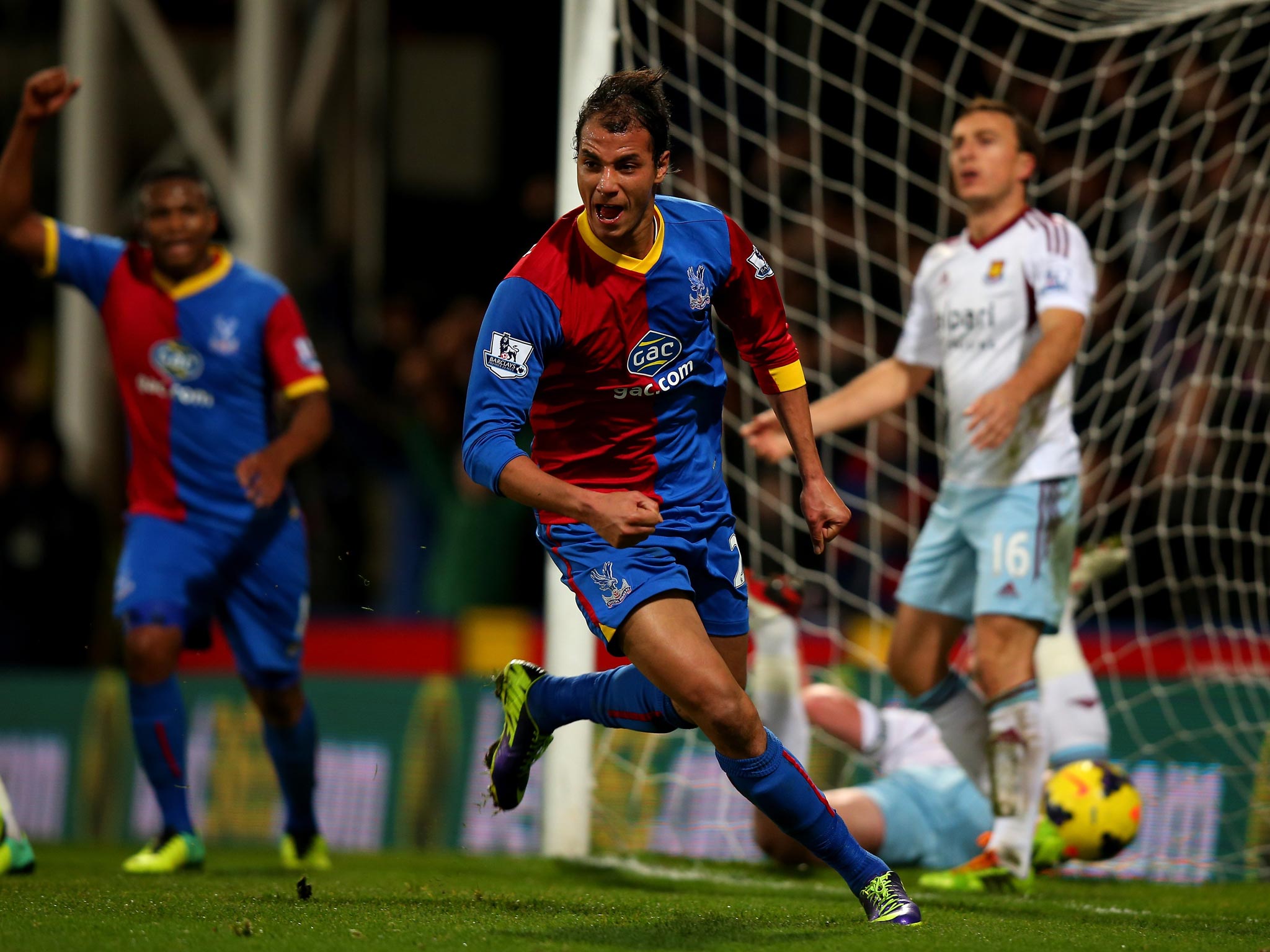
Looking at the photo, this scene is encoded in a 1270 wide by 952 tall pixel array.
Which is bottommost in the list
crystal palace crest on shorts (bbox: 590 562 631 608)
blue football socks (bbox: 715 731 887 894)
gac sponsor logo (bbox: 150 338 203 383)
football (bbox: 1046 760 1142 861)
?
football (bbox: 1046 760 1142 861)

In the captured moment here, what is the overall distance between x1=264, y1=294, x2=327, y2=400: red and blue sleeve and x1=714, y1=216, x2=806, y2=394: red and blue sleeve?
1921 millimetres

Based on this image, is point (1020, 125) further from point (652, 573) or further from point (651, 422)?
point (652, 573)

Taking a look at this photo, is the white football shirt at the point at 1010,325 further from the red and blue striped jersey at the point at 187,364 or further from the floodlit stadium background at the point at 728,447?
the red and blue striped jersey at the point at 187,364

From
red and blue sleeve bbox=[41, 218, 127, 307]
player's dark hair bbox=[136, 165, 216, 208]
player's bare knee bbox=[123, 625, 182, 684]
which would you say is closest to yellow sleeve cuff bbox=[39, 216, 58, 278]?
red and blue sleeve bbox=[41, 218, 127, 307]

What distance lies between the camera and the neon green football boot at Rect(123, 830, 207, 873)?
17.8ft

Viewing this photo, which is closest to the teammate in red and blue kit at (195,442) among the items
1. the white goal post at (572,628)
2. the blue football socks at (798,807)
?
the white goal post at (572,628)

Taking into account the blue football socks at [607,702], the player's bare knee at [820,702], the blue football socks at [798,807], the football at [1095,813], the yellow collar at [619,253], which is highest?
Answer: the yellow collar at [619,253]

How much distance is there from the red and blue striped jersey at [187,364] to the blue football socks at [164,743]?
62 centimetres

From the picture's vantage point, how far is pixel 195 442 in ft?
18.7

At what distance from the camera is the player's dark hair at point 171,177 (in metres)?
5.68

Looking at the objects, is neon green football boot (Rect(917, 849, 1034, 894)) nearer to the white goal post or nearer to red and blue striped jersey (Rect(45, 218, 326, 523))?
the white goal post

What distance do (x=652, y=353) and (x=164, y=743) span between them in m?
2.50

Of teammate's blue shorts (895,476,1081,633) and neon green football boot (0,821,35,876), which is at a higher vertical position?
teammate's blue shorts (895,476,1081,633)

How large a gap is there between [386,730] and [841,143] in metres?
3.75
